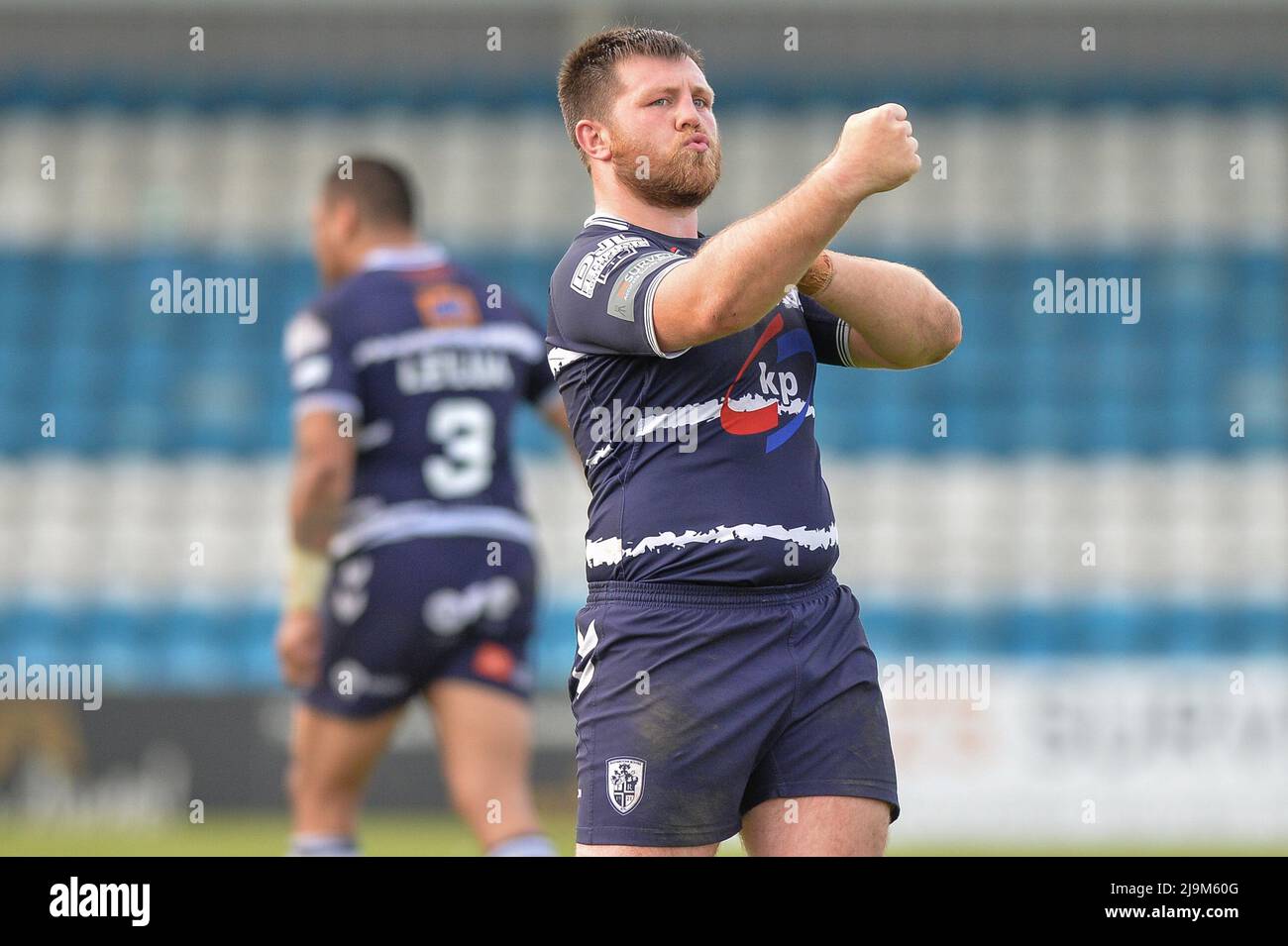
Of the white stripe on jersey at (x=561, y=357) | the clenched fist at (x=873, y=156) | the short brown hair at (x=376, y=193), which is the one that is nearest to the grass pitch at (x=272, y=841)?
the short brown hair at (x=376, y=193)

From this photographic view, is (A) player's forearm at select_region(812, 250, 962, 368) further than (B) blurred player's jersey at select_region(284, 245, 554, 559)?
No

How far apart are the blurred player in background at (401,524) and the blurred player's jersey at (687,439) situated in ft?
7.71

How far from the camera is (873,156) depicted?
3.00m

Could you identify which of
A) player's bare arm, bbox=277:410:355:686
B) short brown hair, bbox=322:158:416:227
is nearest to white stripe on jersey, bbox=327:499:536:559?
player's bare arm, bbox=277:410:355:686

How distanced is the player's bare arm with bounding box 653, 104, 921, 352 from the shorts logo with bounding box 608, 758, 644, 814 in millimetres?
814

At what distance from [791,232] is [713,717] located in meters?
0.91

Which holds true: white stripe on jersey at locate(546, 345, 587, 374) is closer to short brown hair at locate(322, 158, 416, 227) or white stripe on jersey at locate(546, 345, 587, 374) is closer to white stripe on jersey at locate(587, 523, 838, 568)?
white stripe on jersey at locate(587, 523, 838, 568)

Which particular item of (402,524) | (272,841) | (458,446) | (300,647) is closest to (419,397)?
(458,446)

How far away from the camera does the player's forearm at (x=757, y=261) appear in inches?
117

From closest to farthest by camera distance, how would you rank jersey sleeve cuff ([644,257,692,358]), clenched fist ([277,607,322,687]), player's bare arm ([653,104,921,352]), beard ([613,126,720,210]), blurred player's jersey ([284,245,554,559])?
player's bare arm ([653,104,921,352])
jersey sleeve cuff ([644,257,692,358])
beard ([613,126,720,210])
clenched fist ([277,607,322,687])
blurred player's jersey ([284,245,554,559])

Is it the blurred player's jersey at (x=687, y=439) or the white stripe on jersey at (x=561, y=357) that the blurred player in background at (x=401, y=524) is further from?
the blurred player's jersey at (x=687, y=439)

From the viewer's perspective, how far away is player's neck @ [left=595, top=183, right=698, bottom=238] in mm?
3486
